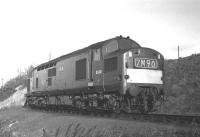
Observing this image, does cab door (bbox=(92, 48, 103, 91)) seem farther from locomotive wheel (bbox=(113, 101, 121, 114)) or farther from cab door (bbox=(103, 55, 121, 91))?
locomotive wheel (bbox=(113, 101, 121, 114))

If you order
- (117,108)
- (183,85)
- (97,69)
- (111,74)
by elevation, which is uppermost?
(97,69)

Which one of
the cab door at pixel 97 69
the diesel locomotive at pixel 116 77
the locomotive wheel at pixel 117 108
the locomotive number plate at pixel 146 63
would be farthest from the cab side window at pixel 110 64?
the locomotive wheel at pixel 117 108

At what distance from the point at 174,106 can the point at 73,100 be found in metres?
7.64

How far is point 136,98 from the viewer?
14.9 m

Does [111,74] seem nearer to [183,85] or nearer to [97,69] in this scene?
[97,69]

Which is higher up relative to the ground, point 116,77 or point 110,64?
point 110,64

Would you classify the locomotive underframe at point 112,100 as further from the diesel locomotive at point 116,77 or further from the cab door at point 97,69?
the cab door at point 97,69

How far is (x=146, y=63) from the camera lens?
15312 millimetres

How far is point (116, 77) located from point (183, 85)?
11161mm

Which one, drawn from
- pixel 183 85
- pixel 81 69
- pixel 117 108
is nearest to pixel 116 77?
pixel 117 108

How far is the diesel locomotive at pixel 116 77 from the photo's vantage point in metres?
14.8

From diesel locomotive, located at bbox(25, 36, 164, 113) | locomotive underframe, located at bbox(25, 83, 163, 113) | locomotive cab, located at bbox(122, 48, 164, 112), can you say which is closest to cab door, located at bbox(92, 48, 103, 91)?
diesel locomotive, located at bbox(25, 36, 164, 113)

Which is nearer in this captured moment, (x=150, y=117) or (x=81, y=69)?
(x=150, y=117)

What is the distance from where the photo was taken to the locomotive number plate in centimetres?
1508
